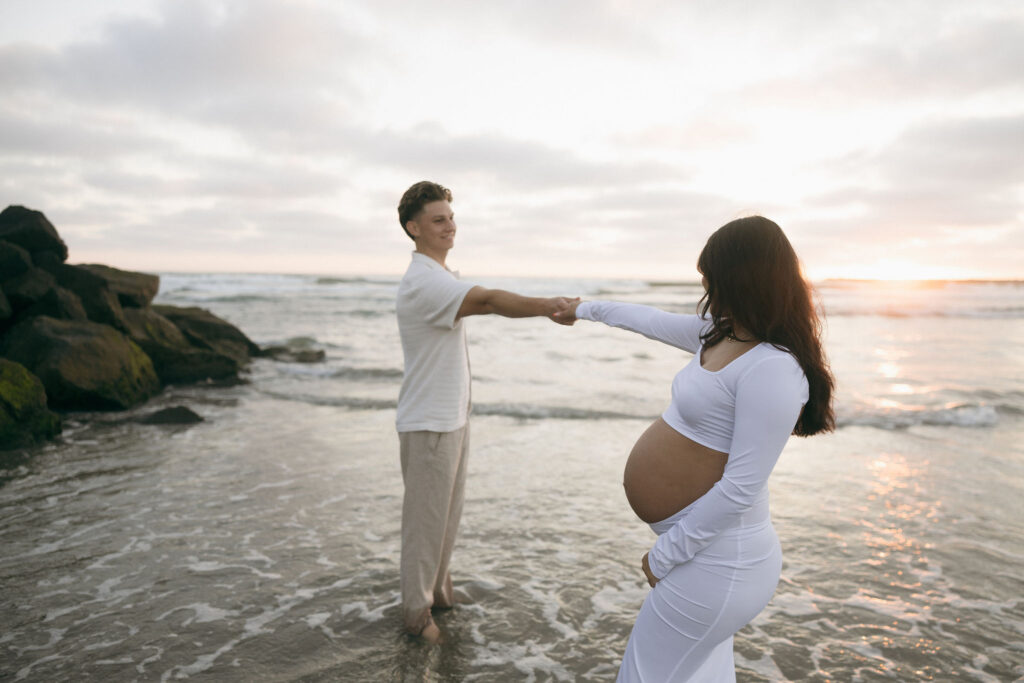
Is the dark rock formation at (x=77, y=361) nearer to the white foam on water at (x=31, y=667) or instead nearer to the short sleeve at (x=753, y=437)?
the white foam on water at (x=31, y=667)

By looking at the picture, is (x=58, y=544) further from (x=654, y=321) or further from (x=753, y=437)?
(x=753, y=437)

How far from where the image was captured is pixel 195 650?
4098 millimetres

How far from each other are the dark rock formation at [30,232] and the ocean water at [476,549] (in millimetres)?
3878

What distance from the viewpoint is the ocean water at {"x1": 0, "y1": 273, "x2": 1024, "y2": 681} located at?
411 cm

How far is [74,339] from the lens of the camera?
414 inches

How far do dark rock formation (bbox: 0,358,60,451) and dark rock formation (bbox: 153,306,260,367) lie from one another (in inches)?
229

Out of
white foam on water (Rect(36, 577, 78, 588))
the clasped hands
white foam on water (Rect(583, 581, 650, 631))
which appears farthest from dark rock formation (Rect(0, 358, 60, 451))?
the clasped hands

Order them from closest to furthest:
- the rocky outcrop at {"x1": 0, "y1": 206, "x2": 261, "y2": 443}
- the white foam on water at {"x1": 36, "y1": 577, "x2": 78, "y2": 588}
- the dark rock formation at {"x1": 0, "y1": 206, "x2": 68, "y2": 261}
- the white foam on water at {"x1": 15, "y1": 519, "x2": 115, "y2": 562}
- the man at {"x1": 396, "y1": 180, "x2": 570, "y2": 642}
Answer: the man at {"x1": 396, "y1": 180, "x2": 570, "y2": 642} → the white foam on water at {"x1": 36, "y1": 577, "x2": 78, "y2": 588} → the white foam on water at {"x1": 15, "y1": 519, "x2": 115, "y2": 562} → the rocky outcrop at {"x1": 0, "y1": 206, "x2": 261, "y2": 443} → the dark rock formation at {"x1": 0, "y1": 206, "x2": 68, "y2": 261}

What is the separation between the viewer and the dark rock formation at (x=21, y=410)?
27.5 feet

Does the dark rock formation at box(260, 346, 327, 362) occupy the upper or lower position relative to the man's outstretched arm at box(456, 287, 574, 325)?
lower

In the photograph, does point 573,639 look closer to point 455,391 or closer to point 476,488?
point 455,391

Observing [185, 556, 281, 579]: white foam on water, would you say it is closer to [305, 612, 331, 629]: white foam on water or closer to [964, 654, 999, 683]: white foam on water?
[305, 612, 331, 629]: white foam on water

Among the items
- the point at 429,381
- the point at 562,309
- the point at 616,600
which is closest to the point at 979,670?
the point at 616,600

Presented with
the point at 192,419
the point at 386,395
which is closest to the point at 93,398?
the point at 192,419
